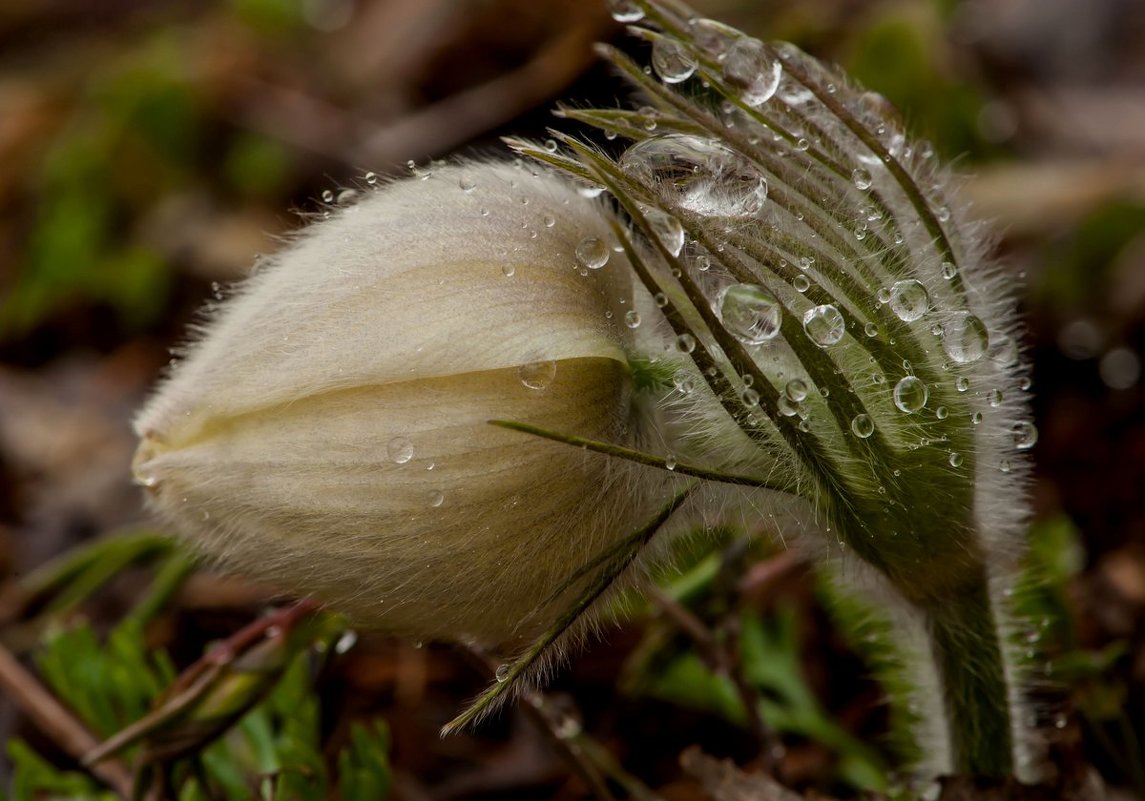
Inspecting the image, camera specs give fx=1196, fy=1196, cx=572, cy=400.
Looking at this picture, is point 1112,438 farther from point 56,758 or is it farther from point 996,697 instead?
point 56,758

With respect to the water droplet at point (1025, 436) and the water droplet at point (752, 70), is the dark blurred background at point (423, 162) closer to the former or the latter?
the water droplet at point (1025, 436)

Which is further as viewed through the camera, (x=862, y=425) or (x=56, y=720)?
(x=56, y=720)

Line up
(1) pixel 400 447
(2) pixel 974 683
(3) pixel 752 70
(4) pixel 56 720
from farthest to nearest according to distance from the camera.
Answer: (4) pixel 56 720
(2) pixel 974 683
(3) pixel 752 70
(1) pixel 400 447

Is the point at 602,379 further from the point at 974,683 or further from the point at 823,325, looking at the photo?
the point at 974,683

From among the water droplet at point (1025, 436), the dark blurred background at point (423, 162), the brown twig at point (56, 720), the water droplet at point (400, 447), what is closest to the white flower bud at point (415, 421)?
the water droplet at point (400, 447)

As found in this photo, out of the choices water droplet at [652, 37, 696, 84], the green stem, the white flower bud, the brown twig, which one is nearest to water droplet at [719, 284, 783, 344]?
the white flower bud

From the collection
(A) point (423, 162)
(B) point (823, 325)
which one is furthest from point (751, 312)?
(A) point (423, 162)

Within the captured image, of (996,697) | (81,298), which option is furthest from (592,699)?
(81,298)
